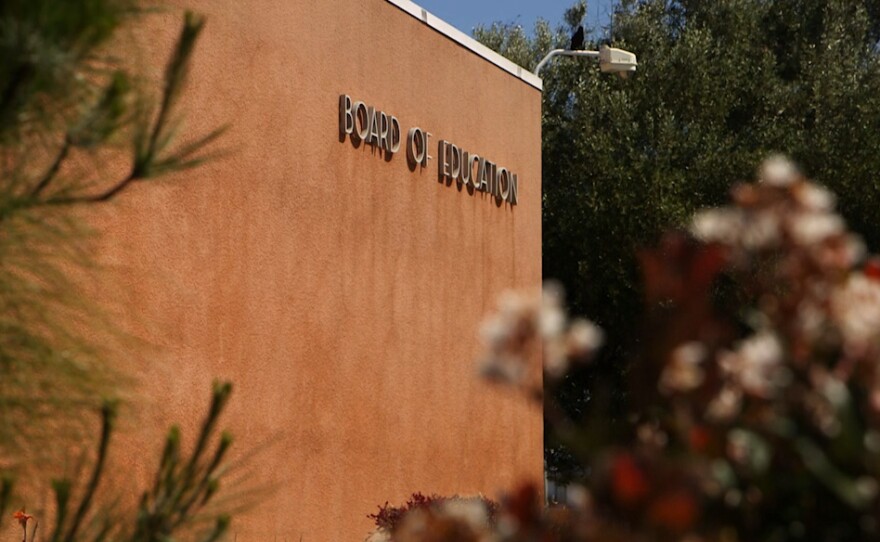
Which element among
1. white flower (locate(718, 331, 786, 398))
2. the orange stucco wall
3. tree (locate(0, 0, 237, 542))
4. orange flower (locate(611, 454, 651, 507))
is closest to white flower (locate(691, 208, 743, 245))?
white flower (locate(718, 331, 786, 398))

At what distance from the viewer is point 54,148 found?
10.7 ft

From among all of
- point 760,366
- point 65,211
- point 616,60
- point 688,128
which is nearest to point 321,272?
point 616,60

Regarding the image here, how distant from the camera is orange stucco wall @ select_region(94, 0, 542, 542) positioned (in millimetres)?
7953

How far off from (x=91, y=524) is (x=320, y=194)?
252 inches

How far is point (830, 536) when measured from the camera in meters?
1.96

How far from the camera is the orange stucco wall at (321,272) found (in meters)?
7.95

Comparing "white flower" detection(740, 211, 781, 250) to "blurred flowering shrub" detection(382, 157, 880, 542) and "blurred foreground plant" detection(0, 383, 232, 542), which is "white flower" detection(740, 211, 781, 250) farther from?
"blurred foreground plant" detection(0, 383, 232, 542)

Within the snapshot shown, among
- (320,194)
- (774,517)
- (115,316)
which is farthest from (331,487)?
(774,517)

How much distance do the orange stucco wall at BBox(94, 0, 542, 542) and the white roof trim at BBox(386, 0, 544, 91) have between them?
8 centimetres

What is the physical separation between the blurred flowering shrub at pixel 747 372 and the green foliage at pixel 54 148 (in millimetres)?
1476

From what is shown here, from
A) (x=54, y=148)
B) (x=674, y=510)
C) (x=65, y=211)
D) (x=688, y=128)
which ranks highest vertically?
(x=688, y=128)

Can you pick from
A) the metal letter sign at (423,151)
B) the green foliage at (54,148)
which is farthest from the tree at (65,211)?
the metal letter sign at (423,151)

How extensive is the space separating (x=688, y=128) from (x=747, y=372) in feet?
58.5

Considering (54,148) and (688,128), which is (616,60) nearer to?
(688,128)
